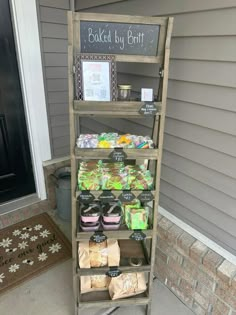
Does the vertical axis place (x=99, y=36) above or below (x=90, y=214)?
above

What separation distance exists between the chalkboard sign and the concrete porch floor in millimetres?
1477

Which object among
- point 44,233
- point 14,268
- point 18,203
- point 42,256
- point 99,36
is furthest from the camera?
point 18,203

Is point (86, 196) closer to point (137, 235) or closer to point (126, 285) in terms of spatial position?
point (137, 235)

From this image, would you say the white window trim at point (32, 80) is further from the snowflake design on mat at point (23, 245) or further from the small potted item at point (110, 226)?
the small potted item at point (110, 226)

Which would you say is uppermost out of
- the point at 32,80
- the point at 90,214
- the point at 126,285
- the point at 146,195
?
the point at 32,80

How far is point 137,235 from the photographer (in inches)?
50.6

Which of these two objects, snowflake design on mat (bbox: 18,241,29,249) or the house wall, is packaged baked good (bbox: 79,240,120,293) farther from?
snowflake design on mat (bbox: 18,241,29,249)

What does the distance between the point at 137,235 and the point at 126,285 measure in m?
0.39

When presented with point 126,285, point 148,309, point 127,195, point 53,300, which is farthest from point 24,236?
point 127,195

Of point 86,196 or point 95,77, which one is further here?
point 86,196

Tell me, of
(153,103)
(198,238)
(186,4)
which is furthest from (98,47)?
(198,238)

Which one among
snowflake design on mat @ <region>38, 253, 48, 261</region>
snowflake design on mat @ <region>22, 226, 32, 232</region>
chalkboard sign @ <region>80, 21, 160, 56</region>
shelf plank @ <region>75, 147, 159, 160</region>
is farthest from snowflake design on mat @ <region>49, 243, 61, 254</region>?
chalkboard sign @ <region>80, 21, 160, 56</region>

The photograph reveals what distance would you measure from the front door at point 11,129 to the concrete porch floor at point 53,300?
90 cm

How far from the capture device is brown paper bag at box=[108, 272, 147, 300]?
4.69ft
